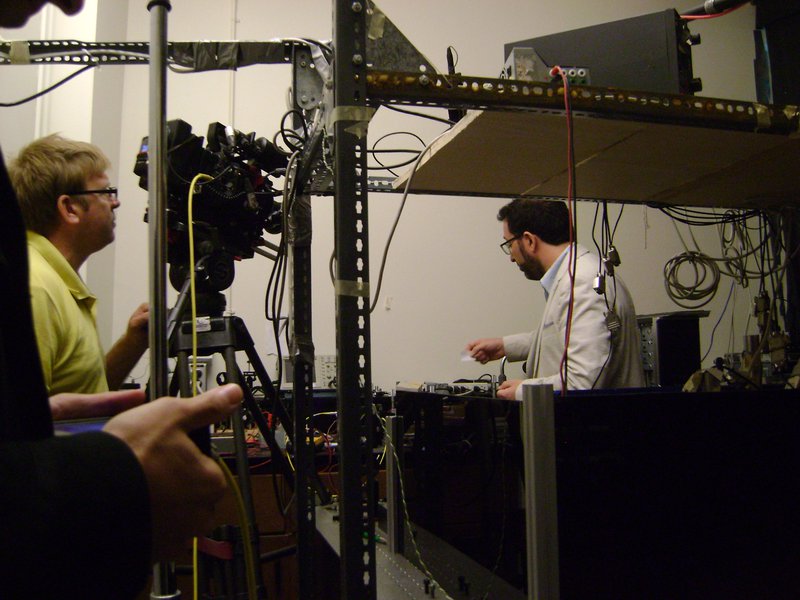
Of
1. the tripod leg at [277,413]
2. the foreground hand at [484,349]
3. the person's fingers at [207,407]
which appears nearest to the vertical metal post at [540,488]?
the person's fingers at [207,407]

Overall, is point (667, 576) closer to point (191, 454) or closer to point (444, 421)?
point (444, 421)

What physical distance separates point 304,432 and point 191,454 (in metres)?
0.72

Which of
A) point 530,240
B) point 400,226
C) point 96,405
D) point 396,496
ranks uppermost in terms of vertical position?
point 400,226

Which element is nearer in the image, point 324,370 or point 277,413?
point 277,413

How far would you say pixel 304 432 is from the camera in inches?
43.4

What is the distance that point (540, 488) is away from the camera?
2.17 feet

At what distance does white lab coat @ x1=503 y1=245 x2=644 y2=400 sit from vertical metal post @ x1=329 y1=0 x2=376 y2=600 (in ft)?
2.68

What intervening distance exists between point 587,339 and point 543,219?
1.71 feet

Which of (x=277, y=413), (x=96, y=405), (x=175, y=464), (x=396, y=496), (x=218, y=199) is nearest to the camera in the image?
(x=175, y=464)

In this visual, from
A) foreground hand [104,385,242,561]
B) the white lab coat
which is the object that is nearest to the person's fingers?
foreground hand [104,385,242,561]

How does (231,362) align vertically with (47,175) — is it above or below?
below

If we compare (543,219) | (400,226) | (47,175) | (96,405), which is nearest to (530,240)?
(543,219)

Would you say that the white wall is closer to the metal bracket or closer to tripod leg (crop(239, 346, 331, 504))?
tripod leg (crop(239, 346, 331, 504))

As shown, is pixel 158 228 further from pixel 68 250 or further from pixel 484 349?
pixel 484 349
